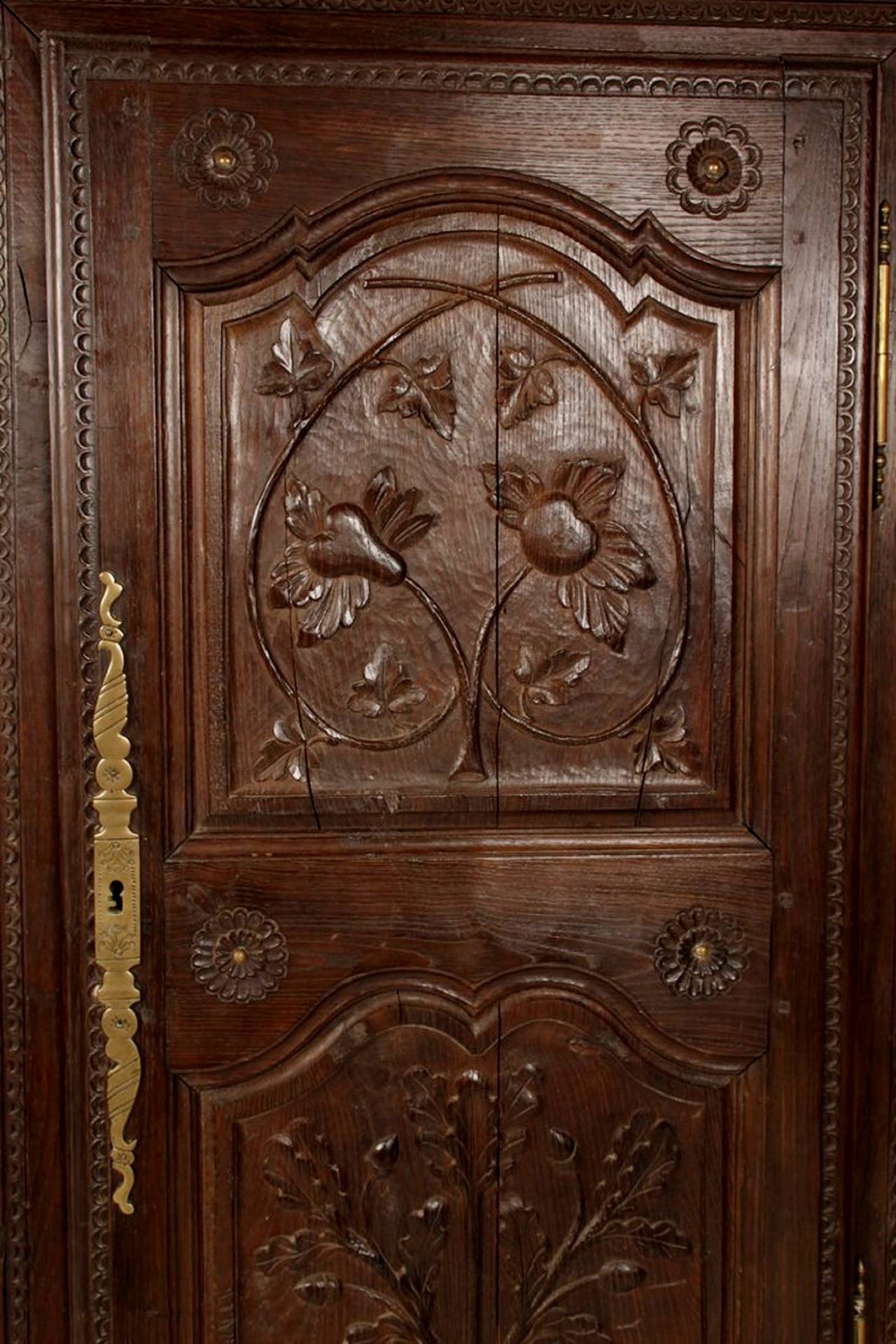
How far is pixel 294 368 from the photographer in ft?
4.98

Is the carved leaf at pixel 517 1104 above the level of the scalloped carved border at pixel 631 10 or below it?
below

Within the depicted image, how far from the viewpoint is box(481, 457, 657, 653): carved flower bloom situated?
155cm

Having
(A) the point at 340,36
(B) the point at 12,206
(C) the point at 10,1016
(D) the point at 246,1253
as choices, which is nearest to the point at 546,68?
(A) the point at 340,36

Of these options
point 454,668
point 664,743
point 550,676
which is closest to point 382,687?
point 454,668

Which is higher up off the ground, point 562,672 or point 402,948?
point 562,672

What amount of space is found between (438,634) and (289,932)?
40 centimetres

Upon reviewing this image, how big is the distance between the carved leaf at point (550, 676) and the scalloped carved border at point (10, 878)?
1.97 ft

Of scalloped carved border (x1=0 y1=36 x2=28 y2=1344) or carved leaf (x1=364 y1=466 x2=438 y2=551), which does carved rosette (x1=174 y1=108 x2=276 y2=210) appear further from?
carved leaf (x1=364 y1=466 x2=438 y2=551)

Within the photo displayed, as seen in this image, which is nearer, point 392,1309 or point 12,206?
point 12,206

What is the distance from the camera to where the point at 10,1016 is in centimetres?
153

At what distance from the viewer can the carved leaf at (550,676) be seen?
156 cm

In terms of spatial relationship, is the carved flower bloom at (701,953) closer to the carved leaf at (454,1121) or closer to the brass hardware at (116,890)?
the carved leaf at (454,1121)

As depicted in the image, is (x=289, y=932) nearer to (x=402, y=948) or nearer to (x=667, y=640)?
(x=402, y=948)


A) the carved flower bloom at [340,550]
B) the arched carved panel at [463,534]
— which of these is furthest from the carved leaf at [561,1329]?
the carved flower bloom at [340,550]
